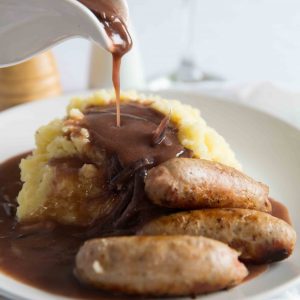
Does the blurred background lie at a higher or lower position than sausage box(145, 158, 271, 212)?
lower

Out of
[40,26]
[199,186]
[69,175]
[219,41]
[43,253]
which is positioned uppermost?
[40,26]

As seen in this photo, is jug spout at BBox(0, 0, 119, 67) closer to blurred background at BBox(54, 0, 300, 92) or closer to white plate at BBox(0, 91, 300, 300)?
white plate at BBox(0, 91, 300, 300)

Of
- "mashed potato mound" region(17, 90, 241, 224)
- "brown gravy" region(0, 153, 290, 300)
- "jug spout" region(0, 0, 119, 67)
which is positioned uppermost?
"jug spout" region(0, 0, 119, 67)

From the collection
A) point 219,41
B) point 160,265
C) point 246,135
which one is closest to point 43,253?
point 160,265

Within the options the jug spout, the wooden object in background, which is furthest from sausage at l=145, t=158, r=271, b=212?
the wooden object in background

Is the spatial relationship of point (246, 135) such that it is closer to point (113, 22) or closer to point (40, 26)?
point (113, 22)

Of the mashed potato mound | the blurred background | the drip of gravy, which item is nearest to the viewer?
the drip of gravy

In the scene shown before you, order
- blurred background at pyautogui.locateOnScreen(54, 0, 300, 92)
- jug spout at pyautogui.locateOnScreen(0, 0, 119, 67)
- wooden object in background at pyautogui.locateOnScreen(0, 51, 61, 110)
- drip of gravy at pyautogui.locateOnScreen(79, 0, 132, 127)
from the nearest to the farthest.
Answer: jug spout at pyautogui.locateOnScreen(0, 0, 119, 67), drip of gravy at pyautogui.locateOnScreen(79, 0, 132, 127), wooden object in background at pyautogui.locateOnScreen(0, 51, 61, 110), blurred background at pyautogui.locateOnScreen(54, 0, 300, 92)
